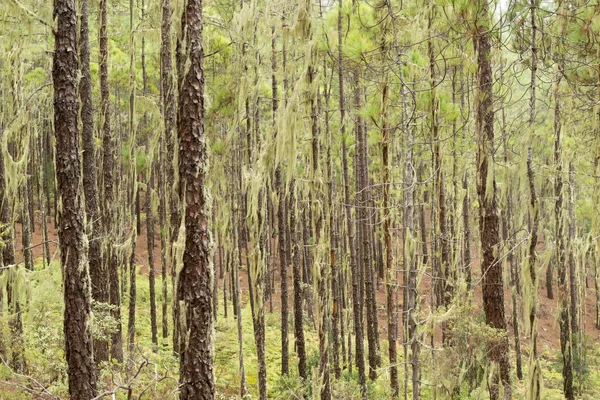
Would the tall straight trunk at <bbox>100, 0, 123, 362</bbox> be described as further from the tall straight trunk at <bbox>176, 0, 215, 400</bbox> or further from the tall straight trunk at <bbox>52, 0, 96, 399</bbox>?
the tall straight trunk at <bbox>176, 0, 215, 400</bbox>

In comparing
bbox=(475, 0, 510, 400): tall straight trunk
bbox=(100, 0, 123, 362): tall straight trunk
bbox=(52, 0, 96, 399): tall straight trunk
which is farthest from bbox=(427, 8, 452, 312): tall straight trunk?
bbox=(100, 0, 123, 362): tall straight trunk

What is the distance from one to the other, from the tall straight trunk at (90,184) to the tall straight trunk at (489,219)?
22.1 feet

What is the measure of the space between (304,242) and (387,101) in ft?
39.1

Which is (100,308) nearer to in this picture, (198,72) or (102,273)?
(102,273)

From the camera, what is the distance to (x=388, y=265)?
9.39 meters

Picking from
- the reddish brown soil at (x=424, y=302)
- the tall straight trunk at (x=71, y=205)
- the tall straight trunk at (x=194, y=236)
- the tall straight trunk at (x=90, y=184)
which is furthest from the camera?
the reddish brown soil at (x=424, y=302)

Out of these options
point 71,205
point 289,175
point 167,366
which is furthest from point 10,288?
point 289,175

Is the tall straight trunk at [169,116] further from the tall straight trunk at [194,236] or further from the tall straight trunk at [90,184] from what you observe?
the tall straight trunk at [194,236]

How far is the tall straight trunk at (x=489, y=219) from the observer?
7.29 m

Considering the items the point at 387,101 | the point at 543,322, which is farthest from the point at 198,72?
the point at 543,322

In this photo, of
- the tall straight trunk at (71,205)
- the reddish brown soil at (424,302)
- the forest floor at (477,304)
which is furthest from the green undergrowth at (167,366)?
the reddish brown soil at (424,302)

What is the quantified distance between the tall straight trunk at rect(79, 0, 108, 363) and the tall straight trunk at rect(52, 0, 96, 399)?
2.62 meters

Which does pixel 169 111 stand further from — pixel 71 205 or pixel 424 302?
pixel 424 302

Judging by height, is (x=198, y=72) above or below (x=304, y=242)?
above
